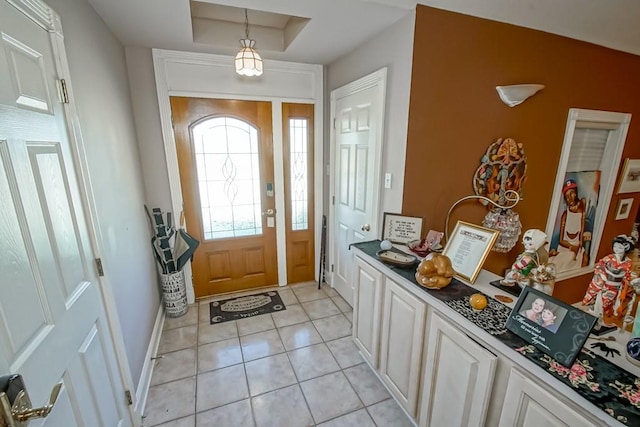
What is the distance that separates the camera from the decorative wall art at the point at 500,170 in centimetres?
226

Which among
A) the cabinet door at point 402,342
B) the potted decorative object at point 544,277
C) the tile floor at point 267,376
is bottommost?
the tile floor at point 267,376

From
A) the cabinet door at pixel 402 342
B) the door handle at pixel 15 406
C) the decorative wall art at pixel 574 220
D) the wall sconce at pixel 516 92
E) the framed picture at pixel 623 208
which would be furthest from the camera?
the framed picture at pixel 623 208

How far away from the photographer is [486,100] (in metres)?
2.13

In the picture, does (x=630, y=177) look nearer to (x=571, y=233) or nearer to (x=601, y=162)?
(x=601, y=162)

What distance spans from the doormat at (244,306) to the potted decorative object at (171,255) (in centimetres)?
33

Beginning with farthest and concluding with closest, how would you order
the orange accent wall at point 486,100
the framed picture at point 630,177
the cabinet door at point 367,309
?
the framed picture at point 630,177
the orange accent wall at point 486,100
the cabinet door at point 367,309

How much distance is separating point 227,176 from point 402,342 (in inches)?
85.7

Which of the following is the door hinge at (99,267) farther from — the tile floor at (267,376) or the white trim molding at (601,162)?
the white trim molding at (601,162)

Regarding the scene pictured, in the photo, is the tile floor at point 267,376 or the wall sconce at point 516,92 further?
the wall sconce at point 516,92

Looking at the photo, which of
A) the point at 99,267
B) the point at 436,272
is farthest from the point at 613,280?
the point at 99,267

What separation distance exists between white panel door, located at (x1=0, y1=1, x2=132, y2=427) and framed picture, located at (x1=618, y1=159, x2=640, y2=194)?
4.72 meters

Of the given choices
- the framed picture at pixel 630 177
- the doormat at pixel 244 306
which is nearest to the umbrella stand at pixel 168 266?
the doormat at pixel 244 306

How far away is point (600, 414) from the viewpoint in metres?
0.76

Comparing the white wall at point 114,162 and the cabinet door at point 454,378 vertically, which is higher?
the white wall at point 114,162
